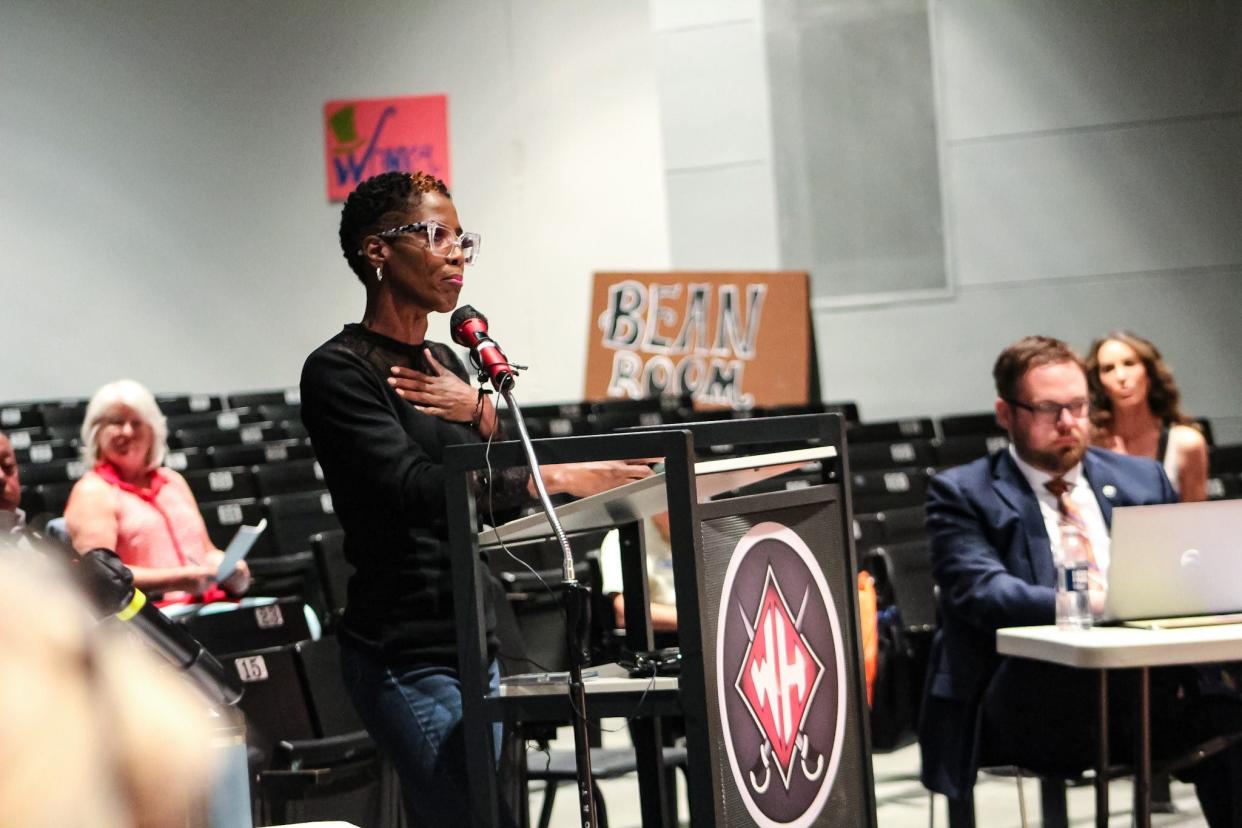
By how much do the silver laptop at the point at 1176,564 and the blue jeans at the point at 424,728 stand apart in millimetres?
1491

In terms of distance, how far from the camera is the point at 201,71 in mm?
12703

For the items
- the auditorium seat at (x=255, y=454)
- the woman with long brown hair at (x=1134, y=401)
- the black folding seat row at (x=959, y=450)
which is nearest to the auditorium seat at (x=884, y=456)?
the black folding seat row at (x=959, y=450)

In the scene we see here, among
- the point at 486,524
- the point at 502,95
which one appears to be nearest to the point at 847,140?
the point at 502,95

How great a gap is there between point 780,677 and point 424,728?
1.67 feet

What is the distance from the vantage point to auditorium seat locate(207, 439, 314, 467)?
25.8 feet

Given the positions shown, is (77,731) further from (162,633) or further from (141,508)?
(141,508)

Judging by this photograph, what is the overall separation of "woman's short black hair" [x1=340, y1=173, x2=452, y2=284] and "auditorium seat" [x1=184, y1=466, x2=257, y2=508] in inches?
173

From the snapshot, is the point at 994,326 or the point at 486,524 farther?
the point at 994,326

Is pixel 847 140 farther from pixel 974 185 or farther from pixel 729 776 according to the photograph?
pixel 729 776

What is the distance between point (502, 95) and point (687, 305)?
3.45 metres

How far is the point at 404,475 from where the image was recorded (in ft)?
7.25

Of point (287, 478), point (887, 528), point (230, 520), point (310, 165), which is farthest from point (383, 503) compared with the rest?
point (310, 165)

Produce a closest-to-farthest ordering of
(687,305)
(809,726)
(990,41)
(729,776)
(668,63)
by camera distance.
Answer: (729,776)
(809,726)
(687,305)
(990,41)
(668,63)

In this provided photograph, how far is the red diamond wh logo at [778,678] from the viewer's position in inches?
84.4
